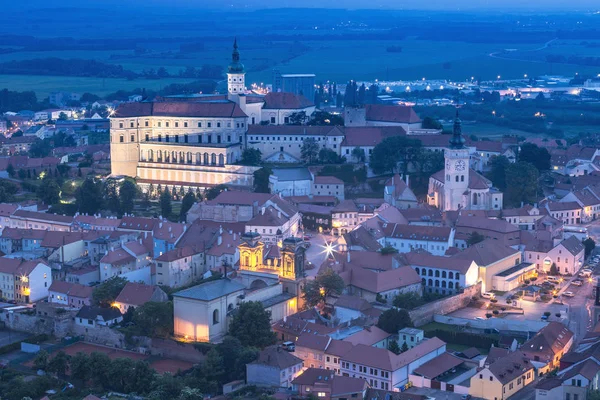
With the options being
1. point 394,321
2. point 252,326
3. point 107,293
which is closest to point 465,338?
point 394,321

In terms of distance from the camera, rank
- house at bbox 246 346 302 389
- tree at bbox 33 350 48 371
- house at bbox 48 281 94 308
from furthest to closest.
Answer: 1. house at bbox 48 281 94 308
2. tree at bbox 33 350 48 371
3. house at bbox 246 346 302 389

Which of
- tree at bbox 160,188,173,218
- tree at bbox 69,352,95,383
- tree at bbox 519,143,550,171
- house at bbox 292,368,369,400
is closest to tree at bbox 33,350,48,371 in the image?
tree at bbox 69,352,95,383

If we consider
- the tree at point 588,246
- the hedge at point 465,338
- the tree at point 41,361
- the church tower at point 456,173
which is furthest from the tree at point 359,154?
the tree at point 41,361

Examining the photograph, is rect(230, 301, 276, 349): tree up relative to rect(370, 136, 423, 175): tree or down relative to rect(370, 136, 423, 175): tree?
down

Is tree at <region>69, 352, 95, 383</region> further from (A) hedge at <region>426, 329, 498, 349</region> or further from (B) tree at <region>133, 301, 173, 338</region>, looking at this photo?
(A) hedge at <region>426, 329, 498, 349</region>

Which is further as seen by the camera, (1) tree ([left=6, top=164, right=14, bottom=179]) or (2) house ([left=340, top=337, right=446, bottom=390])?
(1) tree ([left=6, top=164, right=14, bottom=179])

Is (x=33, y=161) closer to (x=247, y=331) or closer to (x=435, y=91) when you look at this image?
(x=247, y=331)

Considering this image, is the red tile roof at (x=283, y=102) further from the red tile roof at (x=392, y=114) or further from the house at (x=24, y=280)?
the house at (x=24, y=280)

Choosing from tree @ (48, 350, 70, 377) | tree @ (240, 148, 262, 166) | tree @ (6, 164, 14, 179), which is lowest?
tree @ (48, 350, 70, 377)

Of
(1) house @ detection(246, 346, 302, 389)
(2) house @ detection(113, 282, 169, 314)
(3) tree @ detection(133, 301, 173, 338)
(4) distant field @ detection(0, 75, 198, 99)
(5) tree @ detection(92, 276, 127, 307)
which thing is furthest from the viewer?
(4) distant field @ detection(0, 75, 198, 99)

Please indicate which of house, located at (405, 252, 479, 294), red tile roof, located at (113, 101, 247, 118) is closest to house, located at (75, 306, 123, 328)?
house, located at (405, 252, 479, 294)
